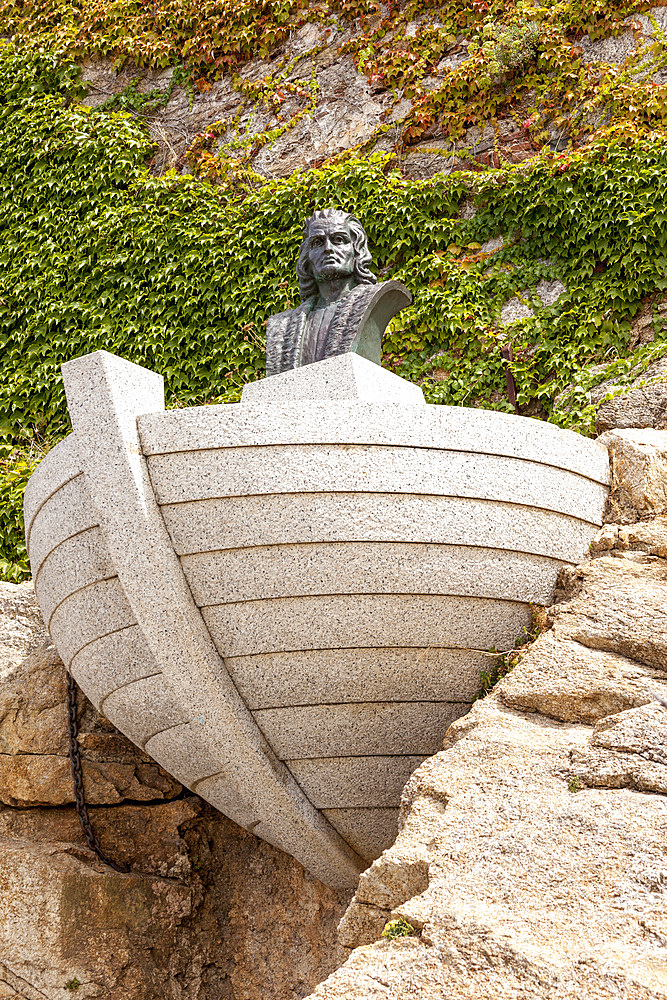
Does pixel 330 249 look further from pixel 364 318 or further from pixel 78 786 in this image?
pixel 78 786

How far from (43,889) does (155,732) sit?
0.95 meters

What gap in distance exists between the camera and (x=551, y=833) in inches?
85.7

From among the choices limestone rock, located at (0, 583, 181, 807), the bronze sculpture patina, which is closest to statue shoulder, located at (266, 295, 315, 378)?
the bronze sculpture patina

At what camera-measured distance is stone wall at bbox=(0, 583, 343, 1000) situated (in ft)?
12.1

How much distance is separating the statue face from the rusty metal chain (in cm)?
215

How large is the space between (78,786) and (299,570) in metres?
1.78

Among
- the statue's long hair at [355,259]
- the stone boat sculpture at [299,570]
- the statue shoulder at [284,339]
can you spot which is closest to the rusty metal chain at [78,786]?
the stone boat sculpture at [299,570]

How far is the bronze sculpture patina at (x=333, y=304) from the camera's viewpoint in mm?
4086

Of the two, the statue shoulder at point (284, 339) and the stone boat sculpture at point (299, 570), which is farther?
the statue shoulder at point (284, 339)

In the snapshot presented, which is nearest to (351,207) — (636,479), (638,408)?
(638,408)

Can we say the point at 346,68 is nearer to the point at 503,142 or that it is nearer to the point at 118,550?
the point at 503,142

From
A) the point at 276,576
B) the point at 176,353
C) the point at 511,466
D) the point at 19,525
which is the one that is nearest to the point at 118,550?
the point at 276,576

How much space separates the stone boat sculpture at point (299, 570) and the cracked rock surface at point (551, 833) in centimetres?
32

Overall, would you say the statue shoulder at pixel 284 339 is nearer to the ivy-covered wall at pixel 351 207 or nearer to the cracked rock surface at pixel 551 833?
the cracked rock surface at pixel 551 833
